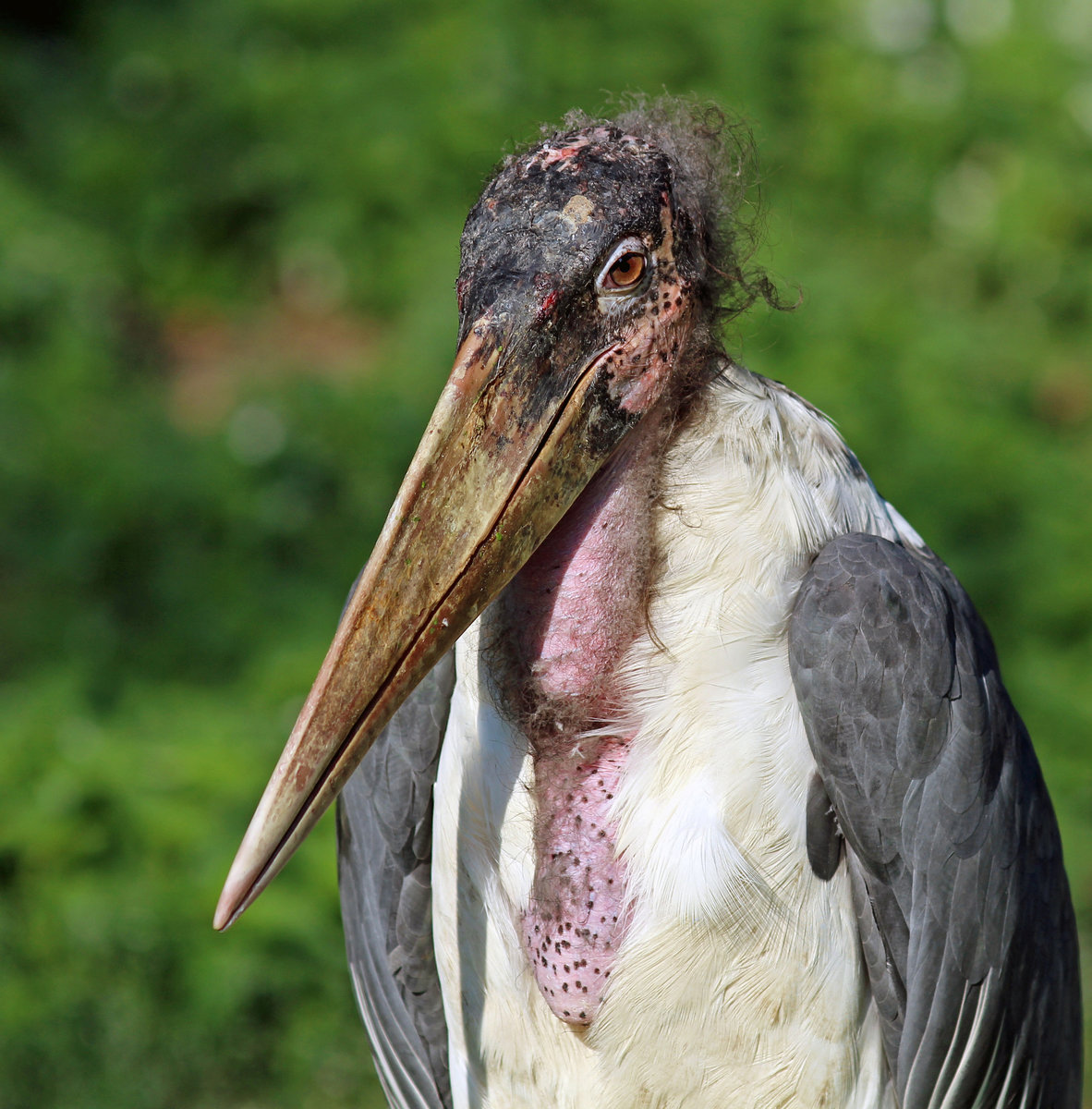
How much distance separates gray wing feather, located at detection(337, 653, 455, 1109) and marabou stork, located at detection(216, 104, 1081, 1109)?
0.17 m

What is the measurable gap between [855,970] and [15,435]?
4.92 m

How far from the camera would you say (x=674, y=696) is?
232cm

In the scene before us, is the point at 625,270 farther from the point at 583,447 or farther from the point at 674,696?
the point at 674,696

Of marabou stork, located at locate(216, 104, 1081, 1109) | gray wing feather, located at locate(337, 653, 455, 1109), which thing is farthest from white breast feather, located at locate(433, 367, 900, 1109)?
gray wing feather, located at locate(337, 653, 455, 1109)

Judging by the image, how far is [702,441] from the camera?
235 cm

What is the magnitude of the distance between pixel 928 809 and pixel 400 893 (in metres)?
1.00

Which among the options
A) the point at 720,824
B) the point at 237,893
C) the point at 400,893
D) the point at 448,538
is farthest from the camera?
the point at 400,893

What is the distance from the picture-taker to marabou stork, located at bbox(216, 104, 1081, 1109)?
216 cm

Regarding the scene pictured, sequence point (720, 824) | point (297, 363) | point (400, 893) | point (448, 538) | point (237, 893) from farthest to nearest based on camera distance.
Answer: point (297, 363) < point (400, 893) < point (720, 824) < point (448, 538) < point (237, 893)

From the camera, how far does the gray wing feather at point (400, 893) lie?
2.70 meters

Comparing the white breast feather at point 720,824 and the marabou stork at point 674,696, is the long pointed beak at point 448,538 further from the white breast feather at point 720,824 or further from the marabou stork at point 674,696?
the white breast feather at point 720,824

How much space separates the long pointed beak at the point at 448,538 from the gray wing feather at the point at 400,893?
1.66 feet

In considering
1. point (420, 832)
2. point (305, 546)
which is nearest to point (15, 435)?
point (305, 546)

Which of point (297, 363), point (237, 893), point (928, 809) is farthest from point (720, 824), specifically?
point (297, 363)
